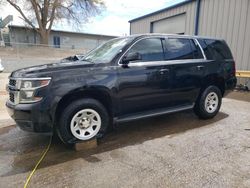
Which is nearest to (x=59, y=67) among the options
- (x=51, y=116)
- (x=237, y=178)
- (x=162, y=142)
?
(x=51, y=116)

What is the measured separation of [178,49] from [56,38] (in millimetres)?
26961

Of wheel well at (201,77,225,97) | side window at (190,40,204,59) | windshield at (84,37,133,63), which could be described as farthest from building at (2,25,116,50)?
wheel well at (201,77,225,97)

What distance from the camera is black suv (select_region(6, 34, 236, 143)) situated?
321cm

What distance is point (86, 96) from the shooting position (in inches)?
142

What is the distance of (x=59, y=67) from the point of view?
341 centimetres

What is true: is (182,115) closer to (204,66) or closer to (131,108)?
(204,66)

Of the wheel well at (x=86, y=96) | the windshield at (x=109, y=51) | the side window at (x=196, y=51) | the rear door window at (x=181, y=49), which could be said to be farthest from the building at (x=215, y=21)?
the wheel well at (x=86, y=96)

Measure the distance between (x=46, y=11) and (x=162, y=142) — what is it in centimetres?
2515

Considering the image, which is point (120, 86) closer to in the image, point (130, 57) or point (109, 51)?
point (130, 57)

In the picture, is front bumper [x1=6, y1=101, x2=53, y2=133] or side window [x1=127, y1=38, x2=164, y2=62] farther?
side window [x1=127, y1=38, x2=164, y2=62]

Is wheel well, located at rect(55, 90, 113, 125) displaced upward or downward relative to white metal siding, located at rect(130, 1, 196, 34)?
downward

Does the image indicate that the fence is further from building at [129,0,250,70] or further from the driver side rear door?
the driver side rear door

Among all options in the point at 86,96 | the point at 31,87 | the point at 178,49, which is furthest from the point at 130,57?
the point at 31,87

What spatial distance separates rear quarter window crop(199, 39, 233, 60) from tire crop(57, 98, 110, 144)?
9.36ft
